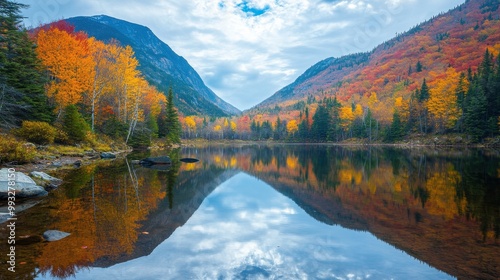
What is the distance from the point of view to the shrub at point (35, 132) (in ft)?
77.2

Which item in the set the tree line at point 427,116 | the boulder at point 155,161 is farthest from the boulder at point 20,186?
the tree line at point 427,116

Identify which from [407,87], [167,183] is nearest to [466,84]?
[407,87]

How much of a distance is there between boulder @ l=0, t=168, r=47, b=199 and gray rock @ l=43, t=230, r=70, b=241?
5457mm

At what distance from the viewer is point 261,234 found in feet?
29.1

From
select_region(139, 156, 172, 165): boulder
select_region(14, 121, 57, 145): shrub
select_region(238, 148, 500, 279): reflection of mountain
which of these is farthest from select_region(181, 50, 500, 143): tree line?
select_region(14, 121, 57, 145): shrub

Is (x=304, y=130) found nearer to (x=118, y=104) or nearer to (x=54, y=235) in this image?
(x=118, y=104)

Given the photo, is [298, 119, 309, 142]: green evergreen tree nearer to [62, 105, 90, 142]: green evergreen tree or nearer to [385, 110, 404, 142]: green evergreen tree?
[385, 110, 404, 142]: green evergreen tree

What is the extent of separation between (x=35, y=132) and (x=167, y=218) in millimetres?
20666

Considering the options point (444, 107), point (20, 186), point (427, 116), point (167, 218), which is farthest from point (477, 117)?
point (20, 186)

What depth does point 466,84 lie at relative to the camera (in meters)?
73.7

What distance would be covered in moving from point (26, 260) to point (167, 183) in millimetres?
11095

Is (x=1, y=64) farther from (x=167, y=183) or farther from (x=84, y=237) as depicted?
(x=84, y=237)

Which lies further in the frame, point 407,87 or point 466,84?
point 407,87

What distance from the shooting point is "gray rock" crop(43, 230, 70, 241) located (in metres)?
7.38
